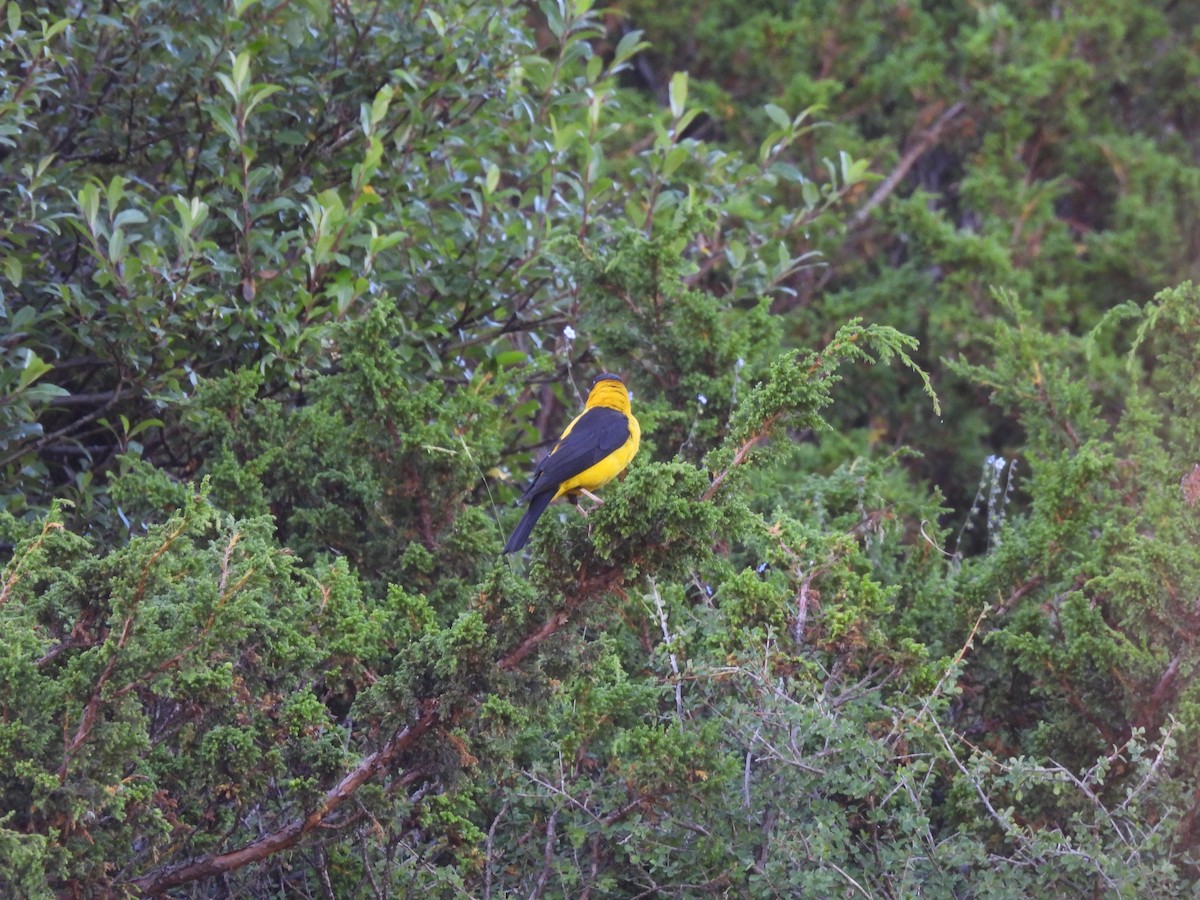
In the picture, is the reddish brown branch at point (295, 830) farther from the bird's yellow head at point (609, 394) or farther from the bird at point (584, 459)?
the bird's yellow head at point (609, 394)

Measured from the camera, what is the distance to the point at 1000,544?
15.9 feet

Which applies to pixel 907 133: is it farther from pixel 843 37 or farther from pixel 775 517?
pixel 775 517

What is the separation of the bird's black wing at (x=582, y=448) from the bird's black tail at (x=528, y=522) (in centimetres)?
3

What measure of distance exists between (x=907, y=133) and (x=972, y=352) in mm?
2052

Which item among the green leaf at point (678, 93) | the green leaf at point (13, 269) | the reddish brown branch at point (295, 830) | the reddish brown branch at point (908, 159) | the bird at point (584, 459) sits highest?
the green leaf at point (678, 93)

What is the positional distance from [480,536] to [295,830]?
1441 millimetres

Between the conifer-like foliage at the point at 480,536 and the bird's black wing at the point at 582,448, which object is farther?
the bird's black wing at the point at 582,448

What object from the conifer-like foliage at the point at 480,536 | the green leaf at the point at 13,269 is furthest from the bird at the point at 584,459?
the green leaf at the point at 13,269

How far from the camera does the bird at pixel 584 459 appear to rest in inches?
182

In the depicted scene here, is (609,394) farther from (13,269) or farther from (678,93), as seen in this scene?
(13,269)

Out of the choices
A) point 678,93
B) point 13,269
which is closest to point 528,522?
point 13,269

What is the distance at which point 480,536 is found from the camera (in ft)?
15.8

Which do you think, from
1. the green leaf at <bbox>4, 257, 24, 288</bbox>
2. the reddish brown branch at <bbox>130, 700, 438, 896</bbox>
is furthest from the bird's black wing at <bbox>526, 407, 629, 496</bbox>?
the green leaf at <bbox>4, 257, 24, 288</bbox>

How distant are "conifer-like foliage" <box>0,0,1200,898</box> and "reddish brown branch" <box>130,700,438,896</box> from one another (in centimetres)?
1
